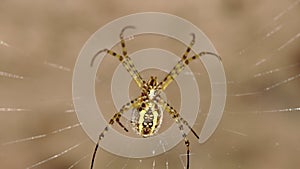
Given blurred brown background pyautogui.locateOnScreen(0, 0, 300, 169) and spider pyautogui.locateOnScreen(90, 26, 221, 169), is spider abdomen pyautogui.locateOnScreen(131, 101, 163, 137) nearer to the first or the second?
spider pyautogui.locateOnScreen(90, 26, 221, 169)

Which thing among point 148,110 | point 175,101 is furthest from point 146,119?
point 175,101

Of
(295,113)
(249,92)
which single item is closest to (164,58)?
(249,92)

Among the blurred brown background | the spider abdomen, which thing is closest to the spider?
the spider abdomen

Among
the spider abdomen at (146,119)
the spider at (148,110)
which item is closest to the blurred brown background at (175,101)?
the spider at (148,110)

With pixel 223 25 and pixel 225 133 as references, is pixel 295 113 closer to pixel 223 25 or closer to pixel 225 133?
pixel 225 133

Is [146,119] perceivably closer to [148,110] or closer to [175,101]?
[148,110]
